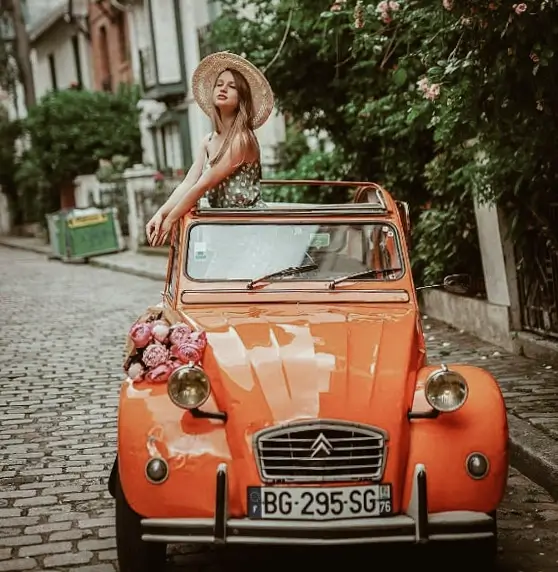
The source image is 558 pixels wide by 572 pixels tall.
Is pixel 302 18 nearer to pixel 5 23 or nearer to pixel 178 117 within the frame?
pixel 178 117

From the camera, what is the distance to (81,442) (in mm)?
7152

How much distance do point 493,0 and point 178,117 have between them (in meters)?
23.6

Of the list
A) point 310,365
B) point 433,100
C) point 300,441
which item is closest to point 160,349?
point 310,365

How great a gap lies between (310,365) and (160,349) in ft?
2.31

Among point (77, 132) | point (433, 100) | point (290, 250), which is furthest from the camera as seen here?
point (77, 132)

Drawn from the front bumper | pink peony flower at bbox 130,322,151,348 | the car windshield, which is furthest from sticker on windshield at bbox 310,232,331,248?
the front bumper

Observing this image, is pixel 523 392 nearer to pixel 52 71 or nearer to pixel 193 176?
pixel 193 176

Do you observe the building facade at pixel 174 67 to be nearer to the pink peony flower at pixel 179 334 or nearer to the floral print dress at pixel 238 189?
the floral print dress at pixel 238 189

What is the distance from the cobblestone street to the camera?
4918 millimetres

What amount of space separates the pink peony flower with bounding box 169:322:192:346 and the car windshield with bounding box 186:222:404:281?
819mm

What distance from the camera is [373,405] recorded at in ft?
14.3

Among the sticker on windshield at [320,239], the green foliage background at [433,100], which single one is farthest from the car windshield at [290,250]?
the green foliage background at [433,100]

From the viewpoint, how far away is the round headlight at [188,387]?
4.33 m

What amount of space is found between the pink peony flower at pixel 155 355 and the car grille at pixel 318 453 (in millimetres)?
665
